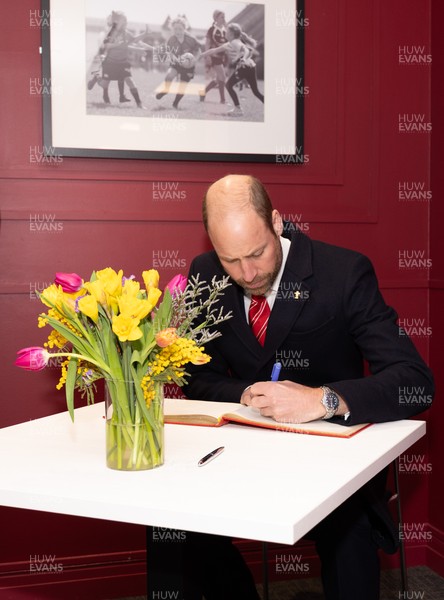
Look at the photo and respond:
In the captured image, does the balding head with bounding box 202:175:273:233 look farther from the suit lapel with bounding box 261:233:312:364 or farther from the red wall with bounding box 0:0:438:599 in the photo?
the red wall with bounding box 0:0:438:599

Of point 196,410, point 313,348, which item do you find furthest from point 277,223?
point 196,410

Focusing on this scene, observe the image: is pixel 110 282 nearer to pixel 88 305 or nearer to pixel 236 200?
pixel 88 305

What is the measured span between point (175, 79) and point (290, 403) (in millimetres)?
1676

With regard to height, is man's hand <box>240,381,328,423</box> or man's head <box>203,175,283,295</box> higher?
man's head <box>203,175,283,295</box>

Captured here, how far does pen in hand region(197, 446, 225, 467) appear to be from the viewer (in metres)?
1.66

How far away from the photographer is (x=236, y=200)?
2416 millimetres

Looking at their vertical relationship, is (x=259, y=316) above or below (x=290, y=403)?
above

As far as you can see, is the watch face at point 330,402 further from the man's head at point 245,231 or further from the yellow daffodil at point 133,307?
the yellow daffodil at point 133,307

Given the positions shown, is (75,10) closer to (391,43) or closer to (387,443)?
(391,43)

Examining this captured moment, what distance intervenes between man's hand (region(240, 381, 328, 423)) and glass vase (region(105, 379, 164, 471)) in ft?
1.54

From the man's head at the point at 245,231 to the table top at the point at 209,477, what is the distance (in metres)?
0.59

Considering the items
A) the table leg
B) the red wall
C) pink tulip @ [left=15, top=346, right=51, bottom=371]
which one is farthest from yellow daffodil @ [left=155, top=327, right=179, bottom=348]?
the red wall

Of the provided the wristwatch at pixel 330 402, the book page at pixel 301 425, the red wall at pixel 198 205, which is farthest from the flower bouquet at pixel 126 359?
the red wall at pixel 198 205

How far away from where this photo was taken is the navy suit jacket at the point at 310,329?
8.00ft
